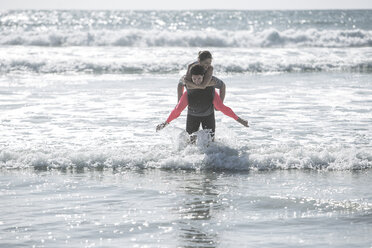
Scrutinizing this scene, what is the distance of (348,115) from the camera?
10734mm

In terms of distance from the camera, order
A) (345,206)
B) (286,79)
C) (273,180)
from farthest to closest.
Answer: (286,79)
(273,180)
(345,206)

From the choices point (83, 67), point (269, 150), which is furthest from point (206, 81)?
point (83, 67)

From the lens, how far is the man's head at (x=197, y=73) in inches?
Result: 282

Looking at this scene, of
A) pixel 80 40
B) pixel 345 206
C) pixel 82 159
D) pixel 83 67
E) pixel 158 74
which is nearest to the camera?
pixel 345 206

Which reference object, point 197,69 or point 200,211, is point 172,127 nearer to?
point 197,69

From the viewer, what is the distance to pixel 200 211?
5.57m

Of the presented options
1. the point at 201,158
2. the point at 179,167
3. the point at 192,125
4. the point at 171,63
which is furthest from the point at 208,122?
the point at 171,63

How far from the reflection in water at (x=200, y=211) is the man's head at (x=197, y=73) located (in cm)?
122

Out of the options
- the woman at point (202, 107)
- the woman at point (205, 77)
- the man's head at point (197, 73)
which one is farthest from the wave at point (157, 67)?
the man's head at point (197, 73)

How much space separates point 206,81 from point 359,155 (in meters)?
2.33

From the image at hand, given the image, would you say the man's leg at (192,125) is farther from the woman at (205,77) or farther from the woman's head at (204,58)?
the woman's head at (204,58)

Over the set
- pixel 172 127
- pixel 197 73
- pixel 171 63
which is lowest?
pixel 172 127

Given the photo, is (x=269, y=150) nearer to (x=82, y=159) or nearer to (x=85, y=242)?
(x=82, y=159)

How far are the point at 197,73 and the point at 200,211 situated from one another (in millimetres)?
2215
